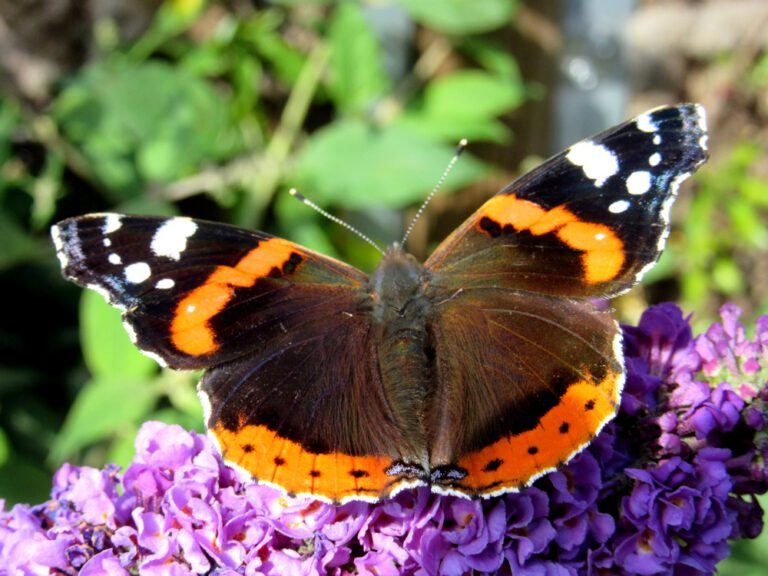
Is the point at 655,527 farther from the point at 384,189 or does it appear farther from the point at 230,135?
the point at 230,135

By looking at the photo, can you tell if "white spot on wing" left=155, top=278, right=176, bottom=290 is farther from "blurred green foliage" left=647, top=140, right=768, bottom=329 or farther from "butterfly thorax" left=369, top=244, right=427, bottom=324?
"blurred green foliage" left=647, top=140, right=768, bottom=329

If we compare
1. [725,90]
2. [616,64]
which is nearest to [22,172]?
[616,64]

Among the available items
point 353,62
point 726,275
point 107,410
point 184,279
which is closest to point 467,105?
point 353,62

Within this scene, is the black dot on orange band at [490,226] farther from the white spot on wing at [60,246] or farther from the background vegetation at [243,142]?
the background vegetation at [243,142]

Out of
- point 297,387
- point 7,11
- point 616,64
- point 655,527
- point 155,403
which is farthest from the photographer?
point 616,64

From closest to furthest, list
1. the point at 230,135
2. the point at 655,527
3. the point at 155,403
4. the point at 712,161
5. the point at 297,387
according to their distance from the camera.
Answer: the point at 655,527 < the point at 297,387 < the point at 155,403 < the point at 230,135 < the point at 712,161

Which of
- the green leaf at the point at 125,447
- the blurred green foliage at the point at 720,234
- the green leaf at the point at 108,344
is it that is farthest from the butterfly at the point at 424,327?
the blurred green foliage at the point at 720,234

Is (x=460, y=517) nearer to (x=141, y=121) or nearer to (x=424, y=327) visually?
(x=424, y=327)
